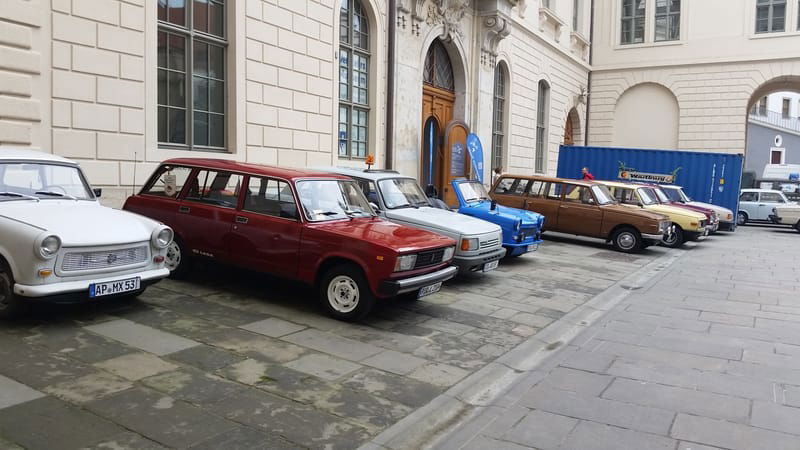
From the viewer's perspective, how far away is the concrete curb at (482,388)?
4074 mm

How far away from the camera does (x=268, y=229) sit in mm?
7016

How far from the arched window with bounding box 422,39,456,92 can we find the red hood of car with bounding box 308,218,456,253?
10948 mm

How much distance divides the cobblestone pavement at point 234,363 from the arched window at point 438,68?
10.9m

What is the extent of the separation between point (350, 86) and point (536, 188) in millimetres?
4954

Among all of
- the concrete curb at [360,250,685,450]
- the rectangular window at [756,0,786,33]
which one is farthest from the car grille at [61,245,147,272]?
the rectangular window at [756,0,786,33]

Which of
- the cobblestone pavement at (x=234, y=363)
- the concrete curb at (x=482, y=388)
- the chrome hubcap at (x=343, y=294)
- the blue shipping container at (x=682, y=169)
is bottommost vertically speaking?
the concrete curb at (x=482, y=388)

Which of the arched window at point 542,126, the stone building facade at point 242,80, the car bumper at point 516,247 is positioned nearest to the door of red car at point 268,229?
the stone building facade at point 242,80

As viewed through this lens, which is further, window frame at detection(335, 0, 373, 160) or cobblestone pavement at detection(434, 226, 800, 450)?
window frame at detection(335, 0, 373, 160)

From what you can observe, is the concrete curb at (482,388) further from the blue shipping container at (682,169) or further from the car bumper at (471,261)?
the blue shipping container at (682,169)

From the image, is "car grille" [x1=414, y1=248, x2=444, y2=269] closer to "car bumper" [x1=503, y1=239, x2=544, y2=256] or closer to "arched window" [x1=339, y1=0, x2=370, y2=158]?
"car bumper" [x1=503, y1=239, x2=544, y2=256]

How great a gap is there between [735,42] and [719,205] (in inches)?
425

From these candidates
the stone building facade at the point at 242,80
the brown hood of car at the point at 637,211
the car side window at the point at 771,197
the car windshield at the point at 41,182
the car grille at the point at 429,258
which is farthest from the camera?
the car side window at the point at 771,197

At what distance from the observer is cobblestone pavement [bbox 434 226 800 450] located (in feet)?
13.5

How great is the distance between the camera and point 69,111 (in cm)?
859
